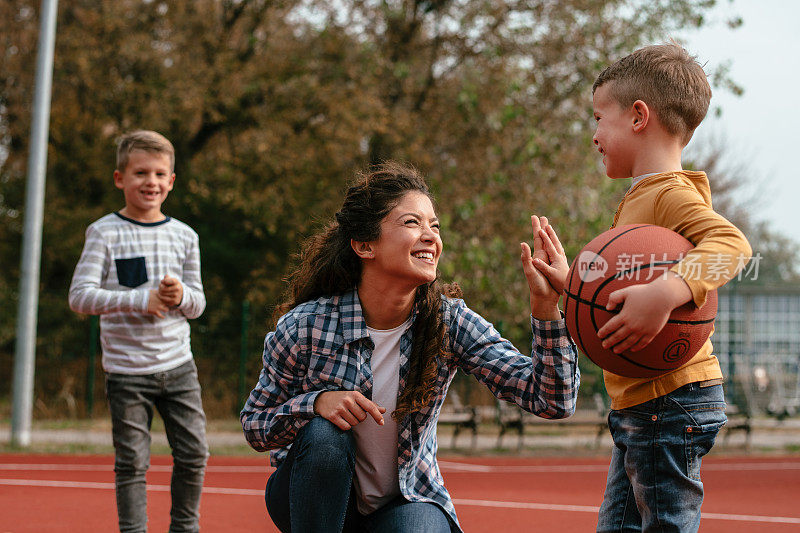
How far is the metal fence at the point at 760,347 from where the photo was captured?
15.7 metres

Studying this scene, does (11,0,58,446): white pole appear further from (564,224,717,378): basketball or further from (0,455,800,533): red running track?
(564,224,717,378): basketball

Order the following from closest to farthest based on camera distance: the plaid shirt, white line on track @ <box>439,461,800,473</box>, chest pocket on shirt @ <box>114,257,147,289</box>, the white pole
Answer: the plaid shirt → chest pocket on shirt @ <box>114,257,147,289</box> → white line on track @ <box>439,461,800,473</box> → the white pole

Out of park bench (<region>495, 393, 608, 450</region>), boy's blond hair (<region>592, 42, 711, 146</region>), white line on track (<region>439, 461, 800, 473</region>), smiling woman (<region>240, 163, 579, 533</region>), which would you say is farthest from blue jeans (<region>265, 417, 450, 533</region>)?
park bench (<region>495, 393, 608, 450</region>)

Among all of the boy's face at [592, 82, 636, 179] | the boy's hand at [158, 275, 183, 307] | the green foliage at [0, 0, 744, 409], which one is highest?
the green foliage at [0, 0, 744, 409]

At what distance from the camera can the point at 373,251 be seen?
3.20 meters

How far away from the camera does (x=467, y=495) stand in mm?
7633

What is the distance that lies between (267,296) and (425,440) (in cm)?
1256

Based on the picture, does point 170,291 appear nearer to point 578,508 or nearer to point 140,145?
point 140,145

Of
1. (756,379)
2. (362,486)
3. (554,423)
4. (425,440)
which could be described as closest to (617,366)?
(425,440)

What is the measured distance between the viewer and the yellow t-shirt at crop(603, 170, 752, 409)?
2531mm

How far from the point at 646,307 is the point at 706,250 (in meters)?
0.22

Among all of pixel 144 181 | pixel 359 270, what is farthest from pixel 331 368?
pixel 144 181

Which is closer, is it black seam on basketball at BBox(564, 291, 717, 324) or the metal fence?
black seam on basketball at BBox(564, 291, 717, 324)

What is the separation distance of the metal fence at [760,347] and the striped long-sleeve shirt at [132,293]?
12.3 m
